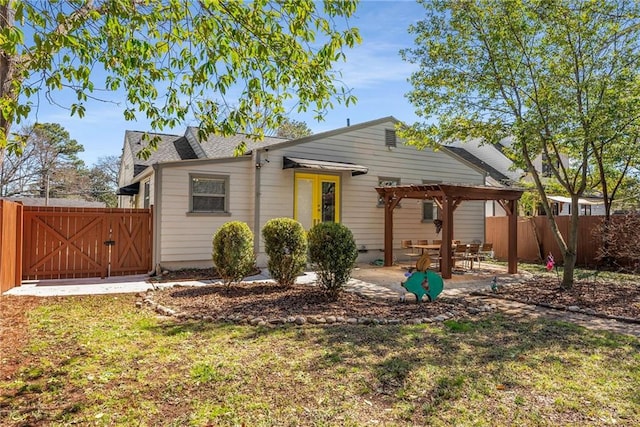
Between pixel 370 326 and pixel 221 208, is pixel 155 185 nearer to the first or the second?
pixel 221 208

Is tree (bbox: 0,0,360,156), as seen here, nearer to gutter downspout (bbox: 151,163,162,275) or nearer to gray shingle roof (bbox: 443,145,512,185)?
gutter downspout (bbox: 151,163,162,275)

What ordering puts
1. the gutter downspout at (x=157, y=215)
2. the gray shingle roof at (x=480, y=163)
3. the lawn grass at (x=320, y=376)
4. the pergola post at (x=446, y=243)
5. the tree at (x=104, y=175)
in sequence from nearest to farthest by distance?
the lawn grass at (x=320, y=376) < the pergola post at (x=446, y=243) < the gutter downspout at (x=157, y=215) < the gray shingle roof at (x=480, y=163) < the tree at (x=104, y=175)

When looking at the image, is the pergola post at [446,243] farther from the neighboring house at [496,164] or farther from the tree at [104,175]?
the tree at [104,175]

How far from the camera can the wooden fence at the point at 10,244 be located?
709 cm

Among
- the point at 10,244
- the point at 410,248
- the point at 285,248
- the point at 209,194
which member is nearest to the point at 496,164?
the point at 410,248

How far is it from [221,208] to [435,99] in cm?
618

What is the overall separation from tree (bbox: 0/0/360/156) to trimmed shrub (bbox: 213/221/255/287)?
108 inches

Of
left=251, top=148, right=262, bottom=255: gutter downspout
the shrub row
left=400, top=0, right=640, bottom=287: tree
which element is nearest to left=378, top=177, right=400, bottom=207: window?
left=400, top=0, right=640, bottom=287: tree

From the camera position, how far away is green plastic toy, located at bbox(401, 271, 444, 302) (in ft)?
22.0

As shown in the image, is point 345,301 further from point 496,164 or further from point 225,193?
point 496,164

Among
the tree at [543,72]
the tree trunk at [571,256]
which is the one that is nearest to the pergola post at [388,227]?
the tree at [543,72]

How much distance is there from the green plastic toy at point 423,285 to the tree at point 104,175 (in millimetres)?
39135

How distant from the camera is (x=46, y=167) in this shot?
104 feet

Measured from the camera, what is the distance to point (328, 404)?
308cm
